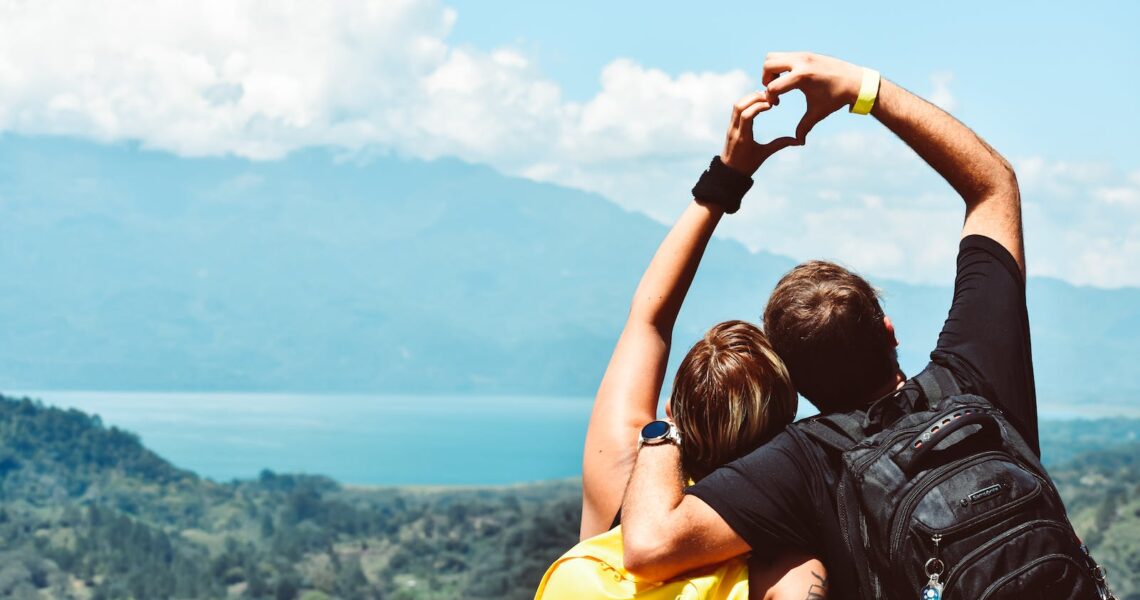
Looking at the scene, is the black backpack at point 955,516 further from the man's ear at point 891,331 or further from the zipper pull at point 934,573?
the man's ear at point 891,331

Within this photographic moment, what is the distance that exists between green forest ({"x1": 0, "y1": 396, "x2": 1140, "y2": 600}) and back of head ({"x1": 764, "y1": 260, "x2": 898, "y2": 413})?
43.5 m

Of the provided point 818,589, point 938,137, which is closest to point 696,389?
point 818,589

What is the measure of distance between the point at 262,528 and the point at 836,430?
261 ft

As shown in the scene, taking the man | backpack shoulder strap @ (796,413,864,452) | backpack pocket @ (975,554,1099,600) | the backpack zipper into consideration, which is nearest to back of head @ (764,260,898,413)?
the man

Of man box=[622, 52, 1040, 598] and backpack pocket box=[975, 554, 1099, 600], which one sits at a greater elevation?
man box=[622, 52, 1040, 598]

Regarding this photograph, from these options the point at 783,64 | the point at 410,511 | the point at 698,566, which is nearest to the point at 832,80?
the point at 783,64

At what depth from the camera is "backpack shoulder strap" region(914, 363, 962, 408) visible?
2.33 m

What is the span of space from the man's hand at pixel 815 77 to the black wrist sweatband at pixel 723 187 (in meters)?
A: 0.22

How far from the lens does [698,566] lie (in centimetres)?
225

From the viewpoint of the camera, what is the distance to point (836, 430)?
227 cm

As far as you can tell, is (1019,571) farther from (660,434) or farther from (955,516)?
(660,434)

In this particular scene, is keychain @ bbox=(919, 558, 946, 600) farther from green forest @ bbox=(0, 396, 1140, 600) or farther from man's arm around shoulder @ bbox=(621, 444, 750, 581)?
green forest @ bbox=(0, 396, 1140, 600)

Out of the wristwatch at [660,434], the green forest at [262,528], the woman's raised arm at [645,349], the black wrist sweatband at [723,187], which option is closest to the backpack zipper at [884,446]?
the wristwatch at [660,434]

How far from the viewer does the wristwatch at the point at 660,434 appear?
93.5 inches
